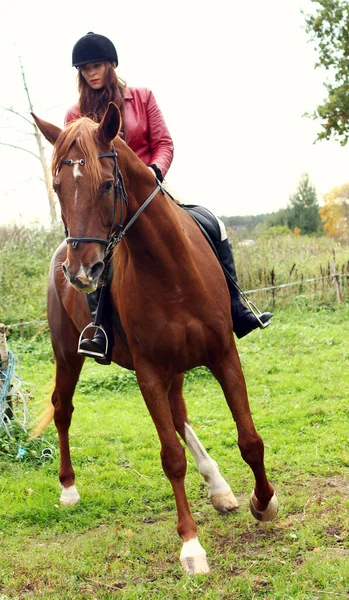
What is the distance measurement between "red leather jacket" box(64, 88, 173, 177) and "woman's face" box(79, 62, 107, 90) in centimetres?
23

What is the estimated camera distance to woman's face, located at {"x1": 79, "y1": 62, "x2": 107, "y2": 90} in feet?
13.7

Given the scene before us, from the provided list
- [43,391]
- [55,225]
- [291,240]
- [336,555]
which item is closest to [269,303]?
[291,240]

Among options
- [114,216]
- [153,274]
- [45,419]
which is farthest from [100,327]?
[45,419]

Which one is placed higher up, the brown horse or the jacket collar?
the jacket collar

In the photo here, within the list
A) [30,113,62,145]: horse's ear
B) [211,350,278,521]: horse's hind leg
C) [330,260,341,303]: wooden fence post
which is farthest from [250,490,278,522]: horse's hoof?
[330,260,341,303]: wooden fence post

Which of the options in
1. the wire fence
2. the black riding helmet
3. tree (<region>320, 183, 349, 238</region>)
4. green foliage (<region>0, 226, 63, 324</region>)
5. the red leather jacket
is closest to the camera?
the black riding helmet

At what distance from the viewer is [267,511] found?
4125 mm

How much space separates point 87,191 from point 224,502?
2.62 m

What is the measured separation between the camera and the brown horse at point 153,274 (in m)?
3.05

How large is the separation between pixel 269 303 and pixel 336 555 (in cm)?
1007

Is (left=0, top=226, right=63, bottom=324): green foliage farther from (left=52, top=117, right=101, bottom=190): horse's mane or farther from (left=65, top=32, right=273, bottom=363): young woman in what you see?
(left=52, top=117, right=101, bottom=190): horse's mane

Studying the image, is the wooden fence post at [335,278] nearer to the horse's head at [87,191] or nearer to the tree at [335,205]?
the horse's head at [87,191]

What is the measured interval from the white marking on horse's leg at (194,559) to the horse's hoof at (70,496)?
1.72 meters

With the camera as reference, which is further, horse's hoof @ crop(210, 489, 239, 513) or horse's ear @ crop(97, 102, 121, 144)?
horse's hoof @ crop(210, 489, 239, 513)
